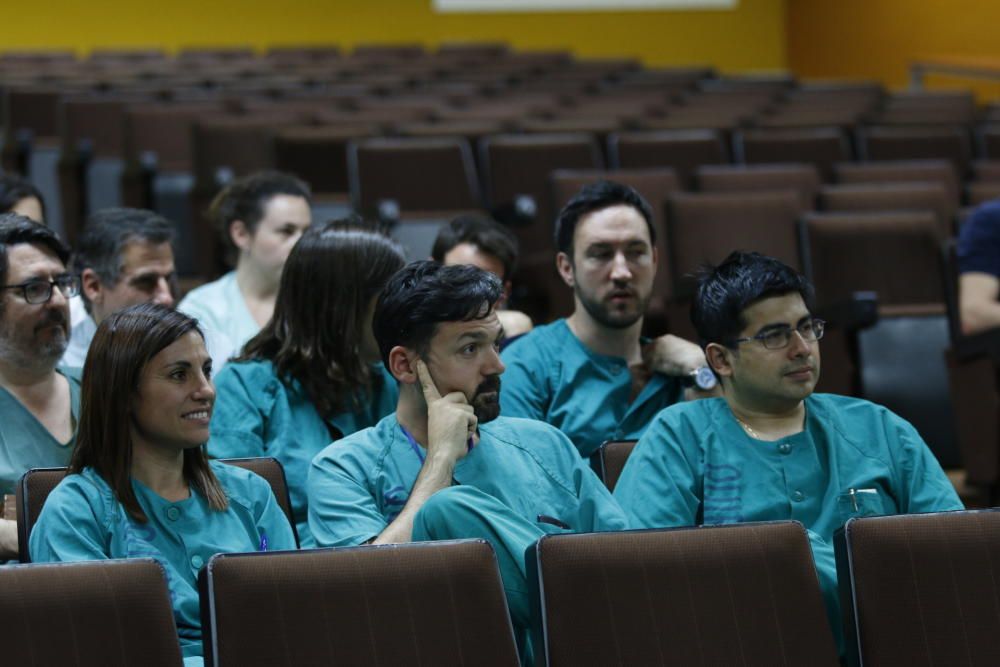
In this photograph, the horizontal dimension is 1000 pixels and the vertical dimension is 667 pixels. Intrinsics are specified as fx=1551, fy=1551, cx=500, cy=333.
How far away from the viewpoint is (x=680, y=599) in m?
0.58

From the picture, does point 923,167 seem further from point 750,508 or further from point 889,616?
point 889,616

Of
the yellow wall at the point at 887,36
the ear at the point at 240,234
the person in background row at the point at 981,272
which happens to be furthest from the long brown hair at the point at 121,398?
the yellow wall at the point at 887,36

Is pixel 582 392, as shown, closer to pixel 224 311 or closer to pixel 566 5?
pixel 224 311

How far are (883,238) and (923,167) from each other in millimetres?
327

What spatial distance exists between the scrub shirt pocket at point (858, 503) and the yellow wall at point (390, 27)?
3137mm

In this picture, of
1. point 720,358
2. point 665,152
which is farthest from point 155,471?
point 665,152

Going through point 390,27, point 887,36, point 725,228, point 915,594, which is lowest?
point 915,594

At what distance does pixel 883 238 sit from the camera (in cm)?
141

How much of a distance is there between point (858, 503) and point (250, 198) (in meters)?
0.58

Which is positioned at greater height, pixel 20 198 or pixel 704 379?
pixel 20 198

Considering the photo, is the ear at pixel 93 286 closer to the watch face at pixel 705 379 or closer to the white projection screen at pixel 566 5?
the watch face at pixel 705 379

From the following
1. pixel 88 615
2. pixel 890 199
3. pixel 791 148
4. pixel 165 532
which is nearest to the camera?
pixel 88 615

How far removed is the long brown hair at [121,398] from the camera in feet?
2.13

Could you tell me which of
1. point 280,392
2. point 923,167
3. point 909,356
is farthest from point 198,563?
point 923,167
